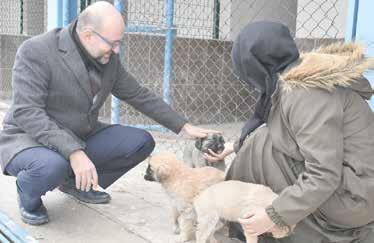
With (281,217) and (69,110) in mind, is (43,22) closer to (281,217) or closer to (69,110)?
(69,110)

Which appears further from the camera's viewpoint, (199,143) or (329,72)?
(199,143)

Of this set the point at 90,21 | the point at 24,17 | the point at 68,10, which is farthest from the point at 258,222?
the point at 24,17

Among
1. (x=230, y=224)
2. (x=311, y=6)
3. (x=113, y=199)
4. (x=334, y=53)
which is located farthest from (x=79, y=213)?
(x=311, y=6)

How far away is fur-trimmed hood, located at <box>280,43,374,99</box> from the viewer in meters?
2.32

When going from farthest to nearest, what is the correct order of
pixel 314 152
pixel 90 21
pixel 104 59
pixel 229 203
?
1. pixel 104 59
2. pixel 90 21
3. pixel 229 203
4. pixel 314 152

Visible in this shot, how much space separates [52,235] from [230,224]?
3.67ft

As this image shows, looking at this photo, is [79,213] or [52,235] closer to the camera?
[52,235]

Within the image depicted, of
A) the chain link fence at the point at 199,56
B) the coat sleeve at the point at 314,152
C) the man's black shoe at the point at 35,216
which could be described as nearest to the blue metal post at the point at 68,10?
the chain link fence at the point at 199,56

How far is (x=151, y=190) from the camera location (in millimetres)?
4262

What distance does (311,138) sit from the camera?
2.26 m

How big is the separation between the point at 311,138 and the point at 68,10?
3607 mm

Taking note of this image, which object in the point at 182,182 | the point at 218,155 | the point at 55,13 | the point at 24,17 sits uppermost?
the point at 55,13

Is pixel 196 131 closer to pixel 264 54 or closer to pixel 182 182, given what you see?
pixel 182 182

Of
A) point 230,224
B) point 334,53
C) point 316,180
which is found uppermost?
point 334,53
